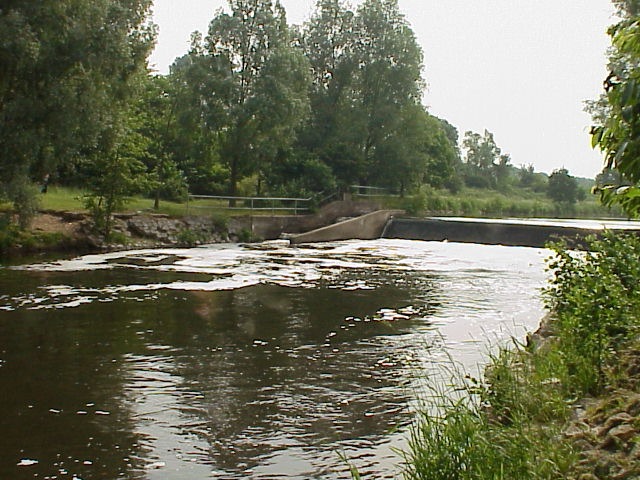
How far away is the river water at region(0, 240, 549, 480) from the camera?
636 centimetres

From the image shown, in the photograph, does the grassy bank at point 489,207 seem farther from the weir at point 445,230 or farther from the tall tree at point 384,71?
the weir at point 445,230

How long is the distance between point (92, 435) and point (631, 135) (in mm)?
5375

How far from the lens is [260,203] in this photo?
36.2m

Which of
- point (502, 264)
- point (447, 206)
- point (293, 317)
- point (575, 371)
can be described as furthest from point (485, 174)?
point (575, 371)

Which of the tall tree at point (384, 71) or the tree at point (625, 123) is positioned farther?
the tall tree at point (384, 71)

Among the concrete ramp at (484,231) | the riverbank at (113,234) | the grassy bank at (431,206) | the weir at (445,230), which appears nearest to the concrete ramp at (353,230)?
the weir at (445,230)

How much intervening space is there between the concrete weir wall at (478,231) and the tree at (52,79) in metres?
17.1

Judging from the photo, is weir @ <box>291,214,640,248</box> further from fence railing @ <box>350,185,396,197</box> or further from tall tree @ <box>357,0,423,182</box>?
tall tree @ <box>357,0,423,182</box>

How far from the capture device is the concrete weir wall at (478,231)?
3133 centimetres

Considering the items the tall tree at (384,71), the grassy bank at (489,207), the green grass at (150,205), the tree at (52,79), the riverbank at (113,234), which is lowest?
the riverbank at (113,234)

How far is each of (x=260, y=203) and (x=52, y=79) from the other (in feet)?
52.8

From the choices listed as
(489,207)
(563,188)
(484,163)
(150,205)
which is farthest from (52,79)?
(484,163)

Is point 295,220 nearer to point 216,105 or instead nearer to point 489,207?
point 216,105

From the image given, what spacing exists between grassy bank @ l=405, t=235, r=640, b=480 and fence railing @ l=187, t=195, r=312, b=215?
26.2 m
